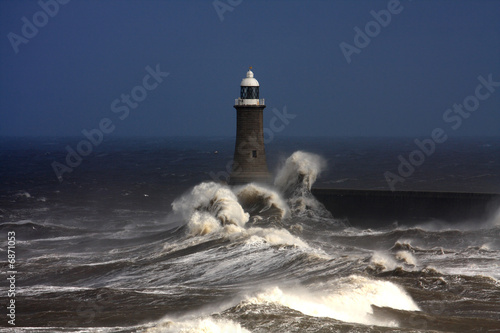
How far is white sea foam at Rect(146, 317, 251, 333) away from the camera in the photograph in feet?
35.8

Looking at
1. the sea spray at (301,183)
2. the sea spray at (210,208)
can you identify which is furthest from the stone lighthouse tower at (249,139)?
the sea spray at (301,183)

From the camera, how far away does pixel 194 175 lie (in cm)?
5781

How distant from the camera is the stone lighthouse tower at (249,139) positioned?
28.2 m

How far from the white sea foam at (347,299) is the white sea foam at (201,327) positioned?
1.32 metres

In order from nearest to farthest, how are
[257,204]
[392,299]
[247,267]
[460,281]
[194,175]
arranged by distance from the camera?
[392,299]
[460,281]
[247,267]
[257,204]
[194,175]

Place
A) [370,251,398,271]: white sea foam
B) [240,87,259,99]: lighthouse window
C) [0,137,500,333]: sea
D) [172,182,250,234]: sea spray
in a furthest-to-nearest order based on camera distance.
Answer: [240,87,259,99]: lighthouse window → [172,182,250,234]: sea spray → [370,251,398,271]: white sea foam → [0,137,500,333]: sea

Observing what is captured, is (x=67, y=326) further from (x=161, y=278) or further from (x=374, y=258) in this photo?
(x=374, y=258)

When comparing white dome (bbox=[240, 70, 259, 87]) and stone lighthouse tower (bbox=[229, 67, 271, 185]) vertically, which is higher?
white dome (bbox=[240, 70, 259, 87])

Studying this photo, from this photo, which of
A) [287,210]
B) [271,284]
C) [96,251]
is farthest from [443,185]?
[271,284]

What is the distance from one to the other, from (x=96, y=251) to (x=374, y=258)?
9374 mm

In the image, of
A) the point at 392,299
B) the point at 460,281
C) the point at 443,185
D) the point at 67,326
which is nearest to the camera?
the point at 67,326

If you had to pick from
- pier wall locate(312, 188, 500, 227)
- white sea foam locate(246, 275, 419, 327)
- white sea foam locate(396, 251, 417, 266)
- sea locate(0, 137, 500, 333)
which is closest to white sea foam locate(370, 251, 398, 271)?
sea locate(0, 137, 500, 333)

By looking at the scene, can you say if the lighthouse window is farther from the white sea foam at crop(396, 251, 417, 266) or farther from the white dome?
the white sea foam at crop(396, 251, 417, 266)

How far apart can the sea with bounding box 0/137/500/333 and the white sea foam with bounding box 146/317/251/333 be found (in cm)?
→ 4
